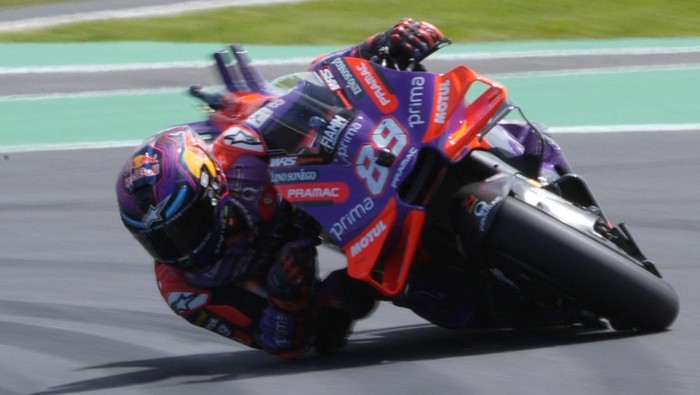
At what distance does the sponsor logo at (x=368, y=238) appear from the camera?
14.9ft

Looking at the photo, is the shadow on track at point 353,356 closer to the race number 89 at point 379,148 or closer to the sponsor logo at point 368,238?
the sponsor logo at point 368,238

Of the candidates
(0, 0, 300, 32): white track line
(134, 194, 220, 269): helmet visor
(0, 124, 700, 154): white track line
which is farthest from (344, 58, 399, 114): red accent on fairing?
(0, 0, 300, 32): white track line

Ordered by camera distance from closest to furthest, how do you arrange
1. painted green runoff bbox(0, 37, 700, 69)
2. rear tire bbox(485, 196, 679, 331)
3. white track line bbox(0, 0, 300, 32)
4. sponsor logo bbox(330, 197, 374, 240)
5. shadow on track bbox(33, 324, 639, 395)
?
rear tire bbox(485, 196, 679, 331), sponsor logo bbox(330, 197, 374, 240), shadow on track bbox(33, 324, 639, 395), painted green runoff bbox(0, 37, 700, 69), white track line bbox(0, 0, 300, 32)

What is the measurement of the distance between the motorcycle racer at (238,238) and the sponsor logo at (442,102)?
0.46m

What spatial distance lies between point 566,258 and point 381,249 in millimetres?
605

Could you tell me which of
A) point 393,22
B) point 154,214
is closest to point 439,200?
point 154,214

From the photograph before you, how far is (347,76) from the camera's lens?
4863mm

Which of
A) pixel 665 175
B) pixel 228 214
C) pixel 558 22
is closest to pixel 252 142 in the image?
pixel 228 214

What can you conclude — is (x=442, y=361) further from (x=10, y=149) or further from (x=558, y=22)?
(x=558, y=22)

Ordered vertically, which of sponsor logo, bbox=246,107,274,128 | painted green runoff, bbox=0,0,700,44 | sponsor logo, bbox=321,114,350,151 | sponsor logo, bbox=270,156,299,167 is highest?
sponsor logo, bbox=321,114,350,151

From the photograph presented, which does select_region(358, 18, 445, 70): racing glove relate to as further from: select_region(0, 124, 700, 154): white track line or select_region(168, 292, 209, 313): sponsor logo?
select_region(0, 124, 700, 154): white track line

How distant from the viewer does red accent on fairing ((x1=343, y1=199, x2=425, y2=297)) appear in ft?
14.8

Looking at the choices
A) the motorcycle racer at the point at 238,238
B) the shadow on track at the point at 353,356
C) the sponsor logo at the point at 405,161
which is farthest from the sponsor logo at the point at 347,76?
the shadow on track at the point at 353,356

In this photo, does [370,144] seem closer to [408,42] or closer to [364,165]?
[364,165]
